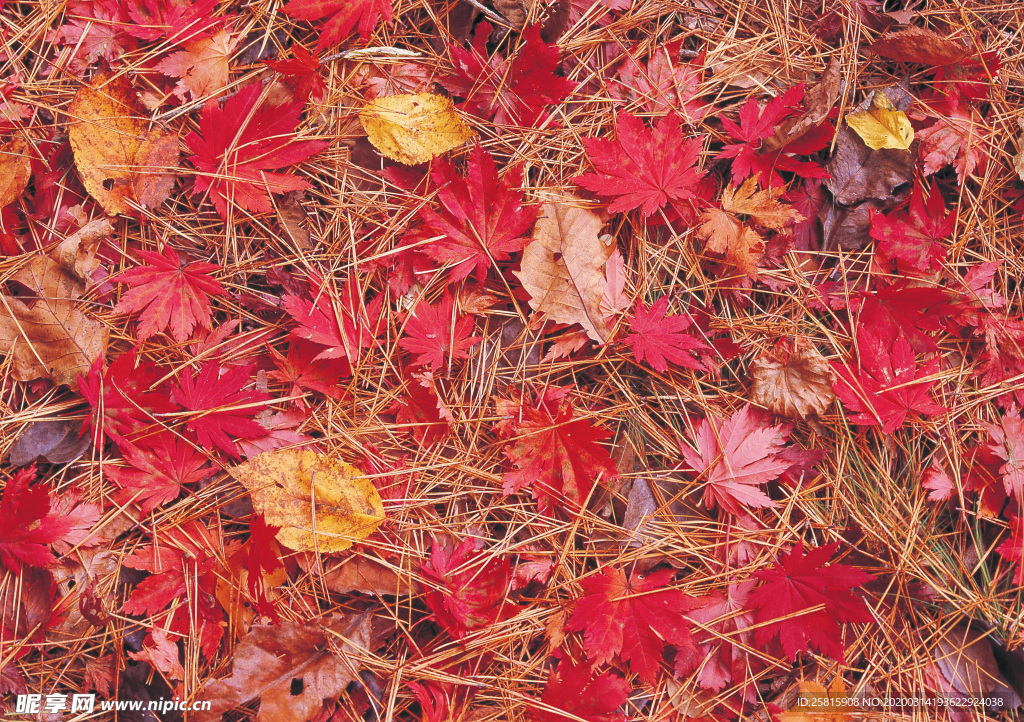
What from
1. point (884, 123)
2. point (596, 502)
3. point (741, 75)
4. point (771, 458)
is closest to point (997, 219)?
point (884, 123)

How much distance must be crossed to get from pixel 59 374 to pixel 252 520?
741 mm

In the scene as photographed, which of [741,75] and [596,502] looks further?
[741,75]

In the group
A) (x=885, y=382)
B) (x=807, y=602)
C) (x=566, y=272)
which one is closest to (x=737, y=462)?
(x=807, y=602)

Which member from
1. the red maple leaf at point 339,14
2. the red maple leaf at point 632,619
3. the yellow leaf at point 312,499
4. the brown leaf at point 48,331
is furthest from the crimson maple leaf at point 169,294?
the red maple leaf at point 632,619

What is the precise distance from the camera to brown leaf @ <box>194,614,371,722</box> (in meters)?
1.57

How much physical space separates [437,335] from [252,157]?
2.68 feet

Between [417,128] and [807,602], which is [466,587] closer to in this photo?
[807,602]

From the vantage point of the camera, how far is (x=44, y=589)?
5.41 feet

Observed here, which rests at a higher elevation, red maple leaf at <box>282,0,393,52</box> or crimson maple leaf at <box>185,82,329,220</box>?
red maple leaf at <box>282,0,393,52</box>

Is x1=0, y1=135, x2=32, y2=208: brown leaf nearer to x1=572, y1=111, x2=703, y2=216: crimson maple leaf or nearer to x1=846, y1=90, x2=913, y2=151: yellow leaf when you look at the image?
x1=572, y1=111, x2=703, y2=216: crimson maple leaf

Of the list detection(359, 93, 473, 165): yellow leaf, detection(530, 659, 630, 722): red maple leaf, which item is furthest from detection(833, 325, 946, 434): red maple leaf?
detection(359, 93, 473, 165): yellow leaf

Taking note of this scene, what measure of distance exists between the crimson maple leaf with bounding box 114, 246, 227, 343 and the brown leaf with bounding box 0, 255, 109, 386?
0.13m

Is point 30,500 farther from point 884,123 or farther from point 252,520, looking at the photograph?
point 884,123

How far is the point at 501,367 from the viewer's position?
1815 mm
